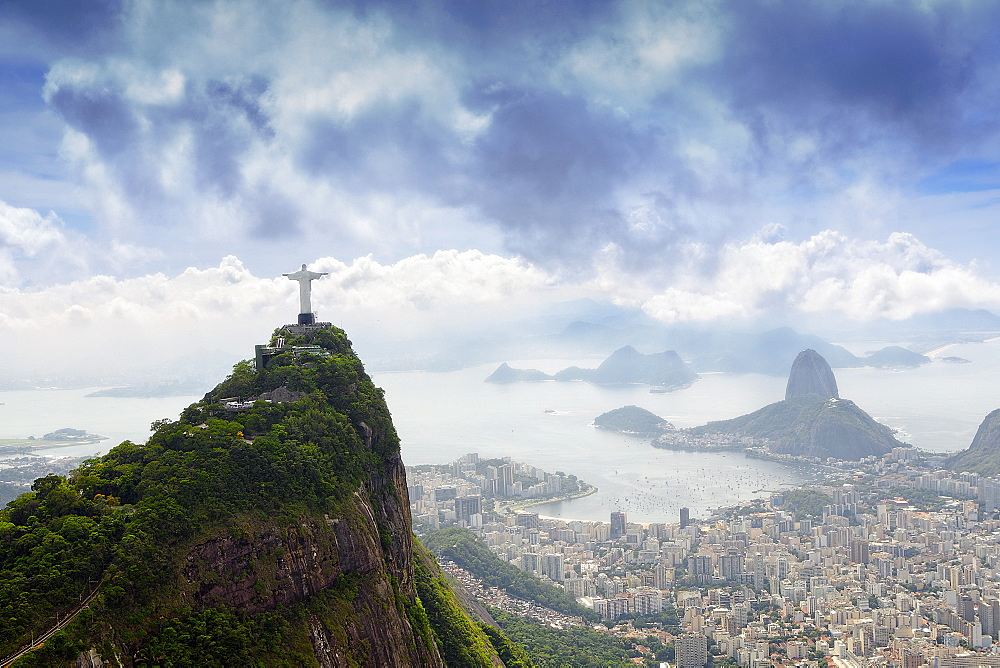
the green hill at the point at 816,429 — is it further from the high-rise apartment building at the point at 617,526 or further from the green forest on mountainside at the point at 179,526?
the green forest on mountainside at the point at 179,526

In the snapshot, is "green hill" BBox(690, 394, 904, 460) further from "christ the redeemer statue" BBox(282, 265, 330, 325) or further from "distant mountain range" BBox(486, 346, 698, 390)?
"christ the redeemer statue" BBox(282, 265, 330, 325)

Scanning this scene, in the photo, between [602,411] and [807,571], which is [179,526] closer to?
[807,571]

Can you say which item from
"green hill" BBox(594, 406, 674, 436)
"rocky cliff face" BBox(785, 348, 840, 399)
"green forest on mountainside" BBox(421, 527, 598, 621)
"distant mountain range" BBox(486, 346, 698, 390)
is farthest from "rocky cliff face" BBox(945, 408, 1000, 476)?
"distant mountain range" BBox(486, 346, 698, 390)

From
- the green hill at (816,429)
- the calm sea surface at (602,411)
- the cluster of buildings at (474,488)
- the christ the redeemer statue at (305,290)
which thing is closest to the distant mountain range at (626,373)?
the calm sea surface at (602,411)

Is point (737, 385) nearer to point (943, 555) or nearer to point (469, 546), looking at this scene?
point (943, 555)

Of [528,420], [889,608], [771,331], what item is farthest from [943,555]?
[771,331]

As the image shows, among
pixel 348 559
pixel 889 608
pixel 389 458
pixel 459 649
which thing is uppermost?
pixel 389 458
